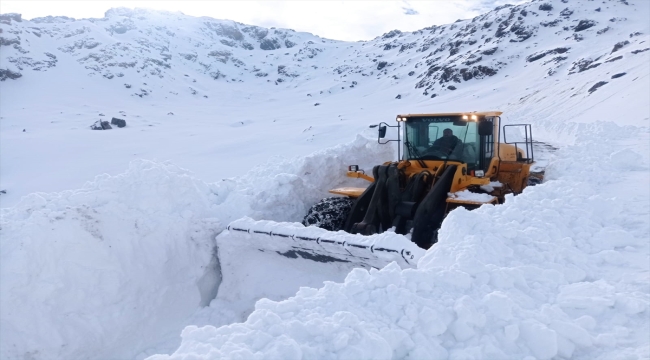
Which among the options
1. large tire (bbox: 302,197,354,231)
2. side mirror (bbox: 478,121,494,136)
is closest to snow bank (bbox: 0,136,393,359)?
large tire (bbox: 302,197,354,231)

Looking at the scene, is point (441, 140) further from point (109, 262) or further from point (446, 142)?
point (109, 262)

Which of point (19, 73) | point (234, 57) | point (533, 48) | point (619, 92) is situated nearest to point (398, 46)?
point (234, 57)

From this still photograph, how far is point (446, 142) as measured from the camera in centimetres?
698

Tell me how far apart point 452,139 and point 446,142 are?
0.10 metres

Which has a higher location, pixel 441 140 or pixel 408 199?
pixel 441 140

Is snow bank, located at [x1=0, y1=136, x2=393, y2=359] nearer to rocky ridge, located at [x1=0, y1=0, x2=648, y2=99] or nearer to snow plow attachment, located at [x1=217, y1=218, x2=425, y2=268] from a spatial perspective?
snow plow attachment, located at [x1=217, y1=218, x2=425, y2=268]

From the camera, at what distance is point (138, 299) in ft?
17.1

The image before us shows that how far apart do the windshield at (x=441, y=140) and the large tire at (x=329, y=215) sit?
1312mm

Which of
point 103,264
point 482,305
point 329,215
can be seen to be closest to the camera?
point 482,305

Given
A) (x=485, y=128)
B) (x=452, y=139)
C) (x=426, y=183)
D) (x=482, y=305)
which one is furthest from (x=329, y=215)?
(x=482, y=305)

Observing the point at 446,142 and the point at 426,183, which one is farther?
the point at 446,142

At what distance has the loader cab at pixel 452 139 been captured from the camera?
682cm

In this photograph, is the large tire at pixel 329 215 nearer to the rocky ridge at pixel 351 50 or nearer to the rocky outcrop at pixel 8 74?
the rocky ridge at pixel 351 50

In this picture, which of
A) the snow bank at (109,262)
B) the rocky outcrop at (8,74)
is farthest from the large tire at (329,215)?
the rocky outcrop at (8,74)
